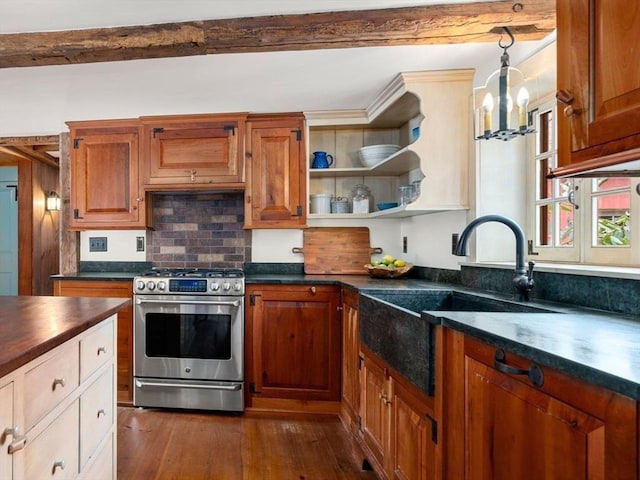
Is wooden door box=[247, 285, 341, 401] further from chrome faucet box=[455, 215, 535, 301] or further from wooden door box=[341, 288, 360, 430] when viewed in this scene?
chrome faucet box=[455, 215, 535, 301]

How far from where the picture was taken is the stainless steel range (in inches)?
99.8

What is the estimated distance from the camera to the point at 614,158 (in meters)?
0.89

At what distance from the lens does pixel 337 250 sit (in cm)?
299

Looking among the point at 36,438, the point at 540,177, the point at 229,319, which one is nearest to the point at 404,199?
the point at 540,177

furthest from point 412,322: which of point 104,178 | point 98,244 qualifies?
point 98,244

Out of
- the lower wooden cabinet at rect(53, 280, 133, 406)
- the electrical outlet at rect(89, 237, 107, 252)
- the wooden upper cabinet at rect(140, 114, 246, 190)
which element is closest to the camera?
the lower wooden cabinet at rect(53, 280, 133, 406)

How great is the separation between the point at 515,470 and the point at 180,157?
281 centimetres

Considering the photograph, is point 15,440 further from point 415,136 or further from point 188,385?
point 415,136

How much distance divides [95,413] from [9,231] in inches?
184

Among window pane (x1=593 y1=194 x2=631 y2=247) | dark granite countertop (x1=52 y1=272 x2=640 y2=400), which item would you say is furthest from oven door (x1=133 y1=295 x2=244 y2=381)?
window pane (x1=593 y1=194 x2=631 y2=247)

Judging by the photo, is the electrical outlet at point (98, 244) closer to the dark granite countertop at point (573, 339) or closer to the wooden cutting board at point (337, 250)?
the wooden cutting board at point (337, 250)

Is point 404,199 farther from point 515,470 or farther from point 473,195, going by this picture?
point 515,470

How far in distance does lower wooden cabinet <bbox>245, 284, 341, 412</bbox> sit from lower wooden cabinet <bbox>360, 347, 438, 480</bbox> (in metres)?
0.61

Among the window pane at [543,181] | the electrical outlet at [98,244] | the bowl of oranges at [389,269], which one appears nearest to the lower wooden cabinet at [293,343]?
the bowl of oranges at [389,269]
